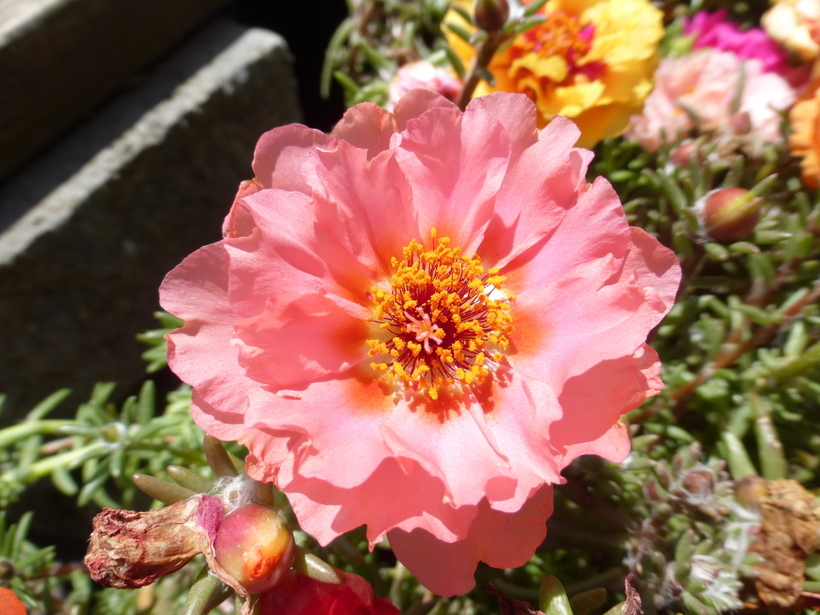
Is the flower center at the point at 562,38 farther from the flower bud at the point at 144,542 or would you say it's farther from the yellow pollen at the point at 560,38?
the flower bud at the point at 144,542

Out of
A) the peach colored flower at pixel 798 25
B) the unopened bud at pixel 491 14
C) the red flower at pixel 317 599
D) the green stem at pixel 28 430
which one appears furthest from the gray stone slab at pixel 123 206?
the peach colored flower at pixel 798 25

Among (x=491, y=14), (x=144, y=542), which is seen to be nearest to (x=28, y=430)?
(x=144, y=542)

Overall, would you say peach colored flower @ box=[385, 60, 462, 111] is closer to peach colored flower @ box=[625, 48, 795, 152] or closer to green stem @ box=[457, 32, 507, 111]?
green stem @ box=[457, 32, 507, 111]

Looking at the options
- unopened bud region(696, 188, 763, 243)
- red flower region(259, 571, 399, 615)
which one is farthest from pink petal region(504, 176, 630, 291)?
red flower region(259, 571, 399, 615)

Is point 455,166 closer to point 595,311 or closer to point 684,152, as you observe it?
point 595,311

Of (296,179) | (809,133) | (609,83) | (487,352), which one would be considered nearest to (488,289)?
(487,352)

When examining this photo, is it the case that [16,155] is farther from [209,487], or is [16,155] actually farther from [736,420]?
[736,420]
